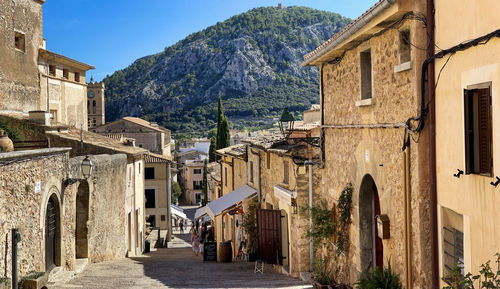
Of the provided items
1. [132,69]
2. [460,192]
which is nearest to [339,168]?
[460,192]

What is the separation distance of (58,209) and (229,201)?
26.1 feet

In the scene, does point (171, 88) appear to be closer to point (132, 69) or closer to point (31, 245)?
point (132, 69)

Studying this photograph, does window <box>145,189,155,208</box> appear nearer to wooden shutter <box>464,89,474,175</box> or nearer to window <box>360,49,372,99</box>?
window <box>360,49,372,99</box>

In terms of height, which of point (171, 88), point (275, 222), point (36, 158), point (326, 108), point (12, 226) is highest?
point (171, 88)

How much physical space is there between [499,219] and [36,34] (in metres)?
23.7

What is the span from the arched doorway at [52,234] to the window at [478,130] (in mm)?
9606

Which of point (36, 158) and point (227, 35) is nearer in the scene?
point (36, 158)

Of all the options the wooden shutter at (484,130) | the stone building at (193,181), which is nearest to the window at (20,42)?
the wooden shutter at (484,130)

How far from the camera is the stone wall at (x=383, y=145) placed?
23.4 feet

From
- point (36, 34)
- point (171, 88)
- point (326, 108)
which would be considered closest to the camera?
point (326, 108)

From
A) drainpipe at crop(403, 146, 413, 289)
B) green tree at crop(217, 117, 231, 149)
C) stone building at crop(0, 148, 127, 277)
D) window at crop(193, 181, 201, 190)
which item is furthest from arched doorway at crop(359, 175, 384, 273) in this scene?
window at crop(193, 181, 201, 190)

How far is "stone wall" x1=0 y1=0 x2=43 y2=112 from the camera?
2083cm

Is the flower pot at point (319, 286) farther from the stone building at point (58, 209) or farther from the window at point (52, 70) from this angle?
the window at point (52, 70)

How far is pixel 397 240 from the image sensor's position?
7.93 meters
